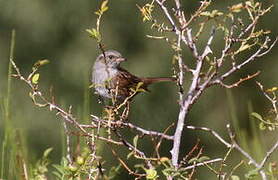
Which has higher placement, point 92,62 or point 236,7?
point 92,62

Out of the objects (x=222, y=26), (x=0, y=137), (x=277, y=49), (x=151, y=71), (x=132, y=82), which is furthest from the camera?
(x=277, y=49)

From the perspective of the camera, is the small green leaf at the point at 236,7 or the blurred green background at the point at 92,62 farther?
the blurred green background at the point at 92,62

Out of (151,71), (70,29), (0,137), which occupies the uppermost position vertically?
(70,29)

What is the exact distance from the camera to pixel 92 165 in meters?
3.27

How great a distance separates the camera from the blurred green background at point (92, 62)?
15.5 m

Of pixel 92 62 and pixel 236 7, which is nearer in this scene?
pixel 236 7

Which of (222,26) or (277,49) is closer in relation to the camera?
(222,26)

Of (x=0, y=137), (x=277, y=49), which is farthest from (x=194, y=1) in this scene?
(x=0, y=137)

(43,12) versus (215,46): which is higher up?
(43,12)

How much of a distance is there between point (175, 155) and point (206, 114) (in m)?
13.2

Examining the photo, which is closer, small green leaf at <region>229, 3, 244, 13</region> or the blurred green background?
small green leaf at <region>229, 3, 244, 13</region>

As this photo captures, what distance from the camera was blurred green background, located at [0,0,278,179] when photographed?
1555 cm

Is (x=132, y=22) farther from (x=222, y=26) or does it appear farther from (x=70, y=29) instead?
(x=222, y=26)

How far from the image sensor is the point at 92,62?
15.2m
